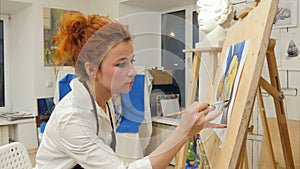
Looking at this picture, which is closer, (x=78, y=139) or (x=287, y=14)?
(x=78, y=139)

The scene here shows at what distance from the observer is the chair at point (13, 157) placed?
1.52 meters

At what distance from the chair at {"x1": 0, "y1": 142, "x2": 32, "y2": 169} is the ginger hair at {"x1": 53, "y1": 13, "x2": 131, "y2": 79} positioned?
75 centimetres

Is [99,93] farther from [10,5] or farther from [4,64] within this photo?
[4,64]

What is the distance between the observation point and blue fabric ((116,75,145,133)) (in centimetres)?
105

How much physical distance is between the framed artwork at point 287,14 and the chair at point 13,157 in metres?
1.71

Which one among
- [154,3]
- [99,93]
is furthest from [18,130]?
[99,93]

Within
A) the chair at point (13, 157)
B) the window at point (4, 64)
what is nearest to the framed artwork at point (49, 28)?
the window at point (4, 64)

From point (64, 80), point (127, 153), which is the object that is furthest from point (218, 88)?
point (64, 80)

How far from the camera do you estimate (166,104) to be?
1.07 m

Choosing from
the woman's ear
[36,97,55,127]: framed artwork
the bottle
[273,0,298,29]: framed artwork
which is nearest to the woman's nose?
the woman's ear

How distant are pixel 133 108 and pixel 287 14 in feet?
4.72

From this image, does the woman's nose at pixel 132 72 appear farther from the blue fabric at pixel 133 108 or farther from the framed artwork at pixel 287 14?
the framed artwork at pixel 287 14

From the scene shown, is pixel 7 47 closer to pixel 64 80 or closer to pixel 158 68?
pixel 64 80

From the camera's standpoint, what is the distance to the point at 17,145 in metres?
1.61
